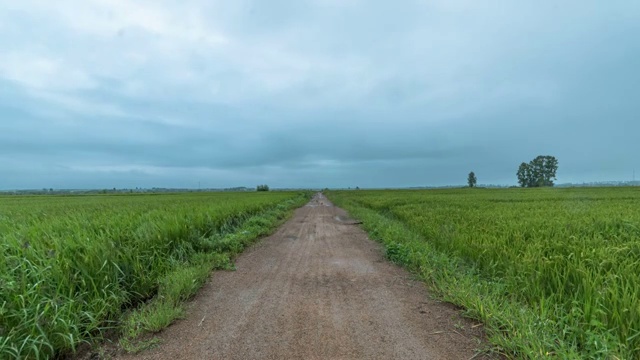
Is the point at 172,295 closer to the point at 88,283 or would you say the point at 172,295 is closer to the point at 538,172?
the point at 88,283

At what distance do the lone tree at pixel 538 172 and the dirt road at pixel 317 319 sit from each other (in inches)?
4593

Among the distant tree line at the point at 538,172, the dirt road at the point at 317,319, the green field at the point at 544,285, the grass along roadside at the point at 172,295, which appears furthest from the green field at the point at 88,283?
the distant tree line at the point at 538,172

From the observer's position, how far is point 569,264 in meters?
3.89

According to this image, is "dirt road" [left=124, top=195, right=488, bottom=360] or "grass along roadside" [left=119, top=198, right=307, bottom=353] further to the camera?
"grass along roadside" [left=119, top=198, right=307, bottom=353]

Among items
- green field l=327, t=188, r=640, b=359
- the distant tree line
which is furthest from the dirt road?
the distant tree line

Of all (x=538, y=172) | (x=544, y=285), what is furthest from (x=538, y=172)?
(x=544, y=285)

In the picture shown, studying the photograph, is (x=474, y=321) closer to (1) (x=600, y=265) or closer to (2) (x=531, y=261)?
(2) (x=531, y=261)

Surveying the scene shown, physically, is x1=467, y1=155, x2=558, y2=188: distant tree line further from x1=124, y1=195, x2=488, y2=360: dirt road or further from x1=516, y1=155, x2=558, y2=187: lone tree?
x1=124, y1=195, x2=488, y2=360: dirt road

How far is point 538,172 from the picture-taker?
9819 centimetres

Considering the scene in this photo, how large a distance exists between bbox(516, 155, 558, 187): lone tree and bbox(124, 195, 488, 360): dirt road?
116653 mm

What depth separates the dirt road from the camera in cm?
284

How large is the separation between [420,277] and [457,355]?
2.41 metres

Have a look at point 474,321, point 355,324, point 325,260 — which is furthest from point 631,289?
point 325,260

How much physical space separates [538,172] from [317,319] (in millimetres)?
121285
